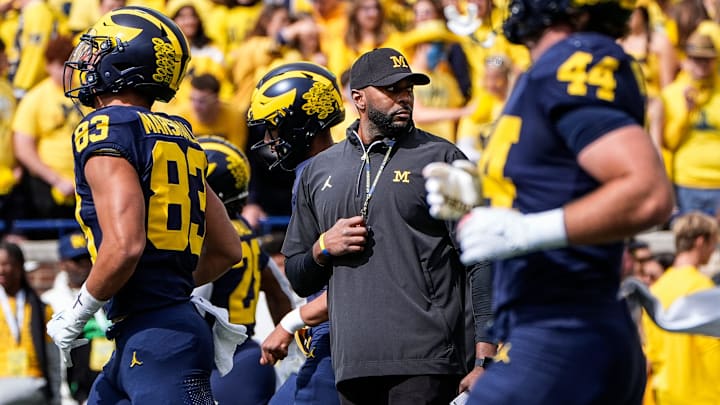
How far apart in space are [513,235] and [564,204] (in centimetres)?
25

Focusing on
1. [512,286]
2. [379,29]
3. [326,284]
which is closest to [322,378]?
[326,284]

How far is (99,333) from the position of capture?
9.57m

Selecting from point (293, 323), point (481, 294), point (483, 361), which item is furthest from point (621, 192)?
point (293, 323)

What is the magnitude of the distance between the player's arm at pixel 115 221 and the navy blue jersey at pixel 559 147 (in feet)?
4.92

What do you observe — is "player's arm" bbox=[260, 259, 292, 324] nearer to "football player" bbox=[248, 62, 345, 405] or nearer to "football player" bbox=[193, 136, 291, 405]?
"football player" bbox=[193, 136, 291, 405]

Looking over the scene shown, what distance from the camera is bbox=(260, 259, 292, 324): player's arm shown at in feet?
24.2

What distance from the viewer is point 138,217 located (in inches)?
196

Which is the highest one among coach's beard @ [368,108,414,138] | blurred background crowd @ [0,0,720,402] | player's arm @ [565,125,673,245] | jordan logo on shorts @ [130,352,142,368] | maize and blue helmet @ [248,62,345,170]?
player's arm @ [565,125,673,245]

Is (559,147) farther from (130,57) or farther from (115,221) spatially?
(130,57)

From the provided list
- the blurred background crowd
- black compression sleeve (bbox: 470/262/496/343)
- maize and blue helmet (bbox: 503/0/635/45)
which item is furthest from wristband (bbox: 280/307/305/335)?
the blurred background crowd

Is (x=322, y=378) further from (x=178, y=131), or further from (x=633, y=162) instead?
(x=633, y=162)

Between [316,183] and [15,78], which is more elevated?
[316,183]

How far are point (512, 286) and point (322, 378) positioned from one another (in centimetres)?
206

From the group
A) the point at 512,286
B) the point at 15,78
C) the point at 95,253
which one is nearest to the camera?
the point at 512,286
